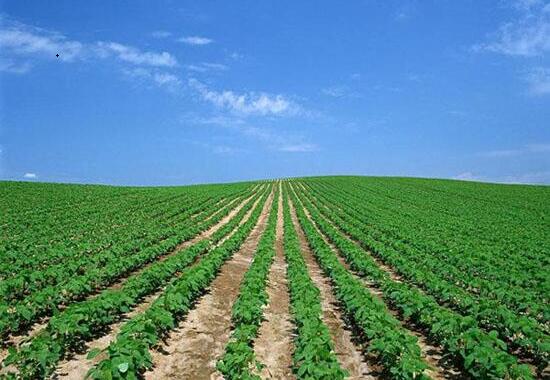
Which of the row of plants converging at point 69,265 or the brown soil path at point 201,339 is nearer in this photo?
the brown soil path at point 201,339

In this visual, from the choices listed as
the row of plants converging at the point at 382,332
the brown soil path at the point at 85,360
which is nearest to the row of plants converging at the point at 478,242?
the row of plants converging at the point at 382,332

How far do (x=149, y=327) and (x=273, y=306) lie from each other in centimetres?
445

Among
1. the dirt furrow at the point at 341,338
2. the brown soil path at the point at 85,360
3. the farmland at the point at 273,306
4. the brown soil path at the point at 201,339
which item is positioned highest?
the farmland at the point at 273,306

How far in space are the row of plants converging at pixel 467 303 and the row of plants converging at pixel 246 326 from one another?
4.11m

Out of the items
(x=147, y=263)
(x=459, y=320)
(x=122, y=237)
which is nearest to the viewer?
(x=459, y=320)

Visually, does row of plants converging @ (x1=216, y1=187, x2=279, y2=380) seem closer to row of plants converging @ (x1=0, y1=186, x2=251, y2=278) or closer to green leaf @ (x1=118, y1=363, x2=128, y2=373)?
green leaf @ (x1=118, y1=363, x2=128, y2=373)

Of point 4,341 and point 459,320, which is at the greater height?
point 459,320

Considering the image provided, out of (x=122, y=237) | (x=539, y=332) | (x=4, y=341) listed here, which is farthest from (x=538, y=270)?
(x=122, y=237)

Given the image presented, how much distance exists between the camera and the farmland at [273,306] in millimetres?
7297

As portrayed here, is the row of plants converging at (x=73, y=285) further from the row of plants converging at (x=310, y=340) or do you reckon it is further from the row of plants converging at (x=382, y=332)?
the row of plants converging at (x=382, y=332)

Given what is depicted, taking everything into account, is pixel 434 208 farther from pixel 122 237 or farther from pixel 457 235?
pixel 122 237

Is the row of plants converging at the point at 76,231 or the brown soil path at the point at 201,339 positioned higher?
the row of plants converging at the point at 76,231

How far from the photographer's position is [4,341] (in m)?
8.70

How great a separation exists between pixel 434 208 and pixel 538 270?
84.4 feet
